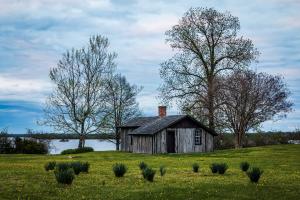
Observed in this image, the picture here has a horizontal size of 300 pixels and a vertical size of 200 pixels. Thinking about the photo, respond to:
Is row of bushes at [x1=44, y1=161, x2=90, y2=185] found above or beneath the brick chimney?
beneath

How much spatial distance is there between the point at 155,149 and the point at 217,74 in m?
14.4

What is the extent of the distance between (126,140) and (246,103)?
16.3 m

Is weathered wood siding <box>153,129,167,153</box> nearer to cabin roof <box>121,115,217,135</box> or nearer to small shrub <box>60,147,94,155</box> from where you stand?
cabin roof <box>121,115,217,135</box>

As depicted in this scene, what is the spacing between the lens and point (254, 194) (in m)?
17.9

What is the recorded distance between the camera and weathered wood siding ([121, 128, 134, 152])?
6134 cm

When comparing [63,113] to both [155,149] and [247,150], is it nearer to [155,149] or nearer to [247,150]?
[155,149]

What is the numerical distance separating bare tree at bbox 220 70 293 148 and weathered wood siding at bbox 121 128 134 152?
494 inches

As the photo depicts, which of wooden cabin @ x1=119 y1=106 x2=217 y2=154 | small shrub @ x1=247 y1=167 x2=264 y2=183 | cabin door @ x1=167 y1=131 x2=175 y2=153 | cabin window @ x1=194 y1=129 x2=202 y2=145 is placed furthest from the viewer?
cabin window @ x1=194 y1=129 x2=202 y2=145

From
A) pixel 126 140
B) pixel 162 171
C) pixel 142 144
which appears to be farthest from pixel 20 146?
pixel 162 171

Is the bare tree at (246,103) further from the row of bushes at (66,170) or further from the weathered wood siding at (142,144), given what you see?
the row of bushes at (66,170)

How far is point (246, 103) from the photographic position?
58469 millimetres

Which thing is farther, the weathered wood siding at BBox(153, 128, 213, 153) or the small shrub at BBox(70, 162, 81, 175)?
the weathered wood siding at BBox(153, 128, 213, 153)

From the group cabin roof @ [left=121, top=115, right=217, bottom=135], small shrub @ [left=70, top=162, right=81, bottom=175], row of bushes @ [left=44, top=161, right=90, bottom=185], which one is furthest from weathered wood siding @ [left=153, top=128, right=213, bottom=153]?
small shrub @ [left=70, top=162, right=81, bottom=175]

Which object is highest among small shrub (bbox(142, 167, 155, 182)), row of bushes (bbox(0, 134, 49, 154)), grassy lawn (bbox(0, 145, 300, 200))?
row of bushes (bbox(0, 134, 49, 154))
